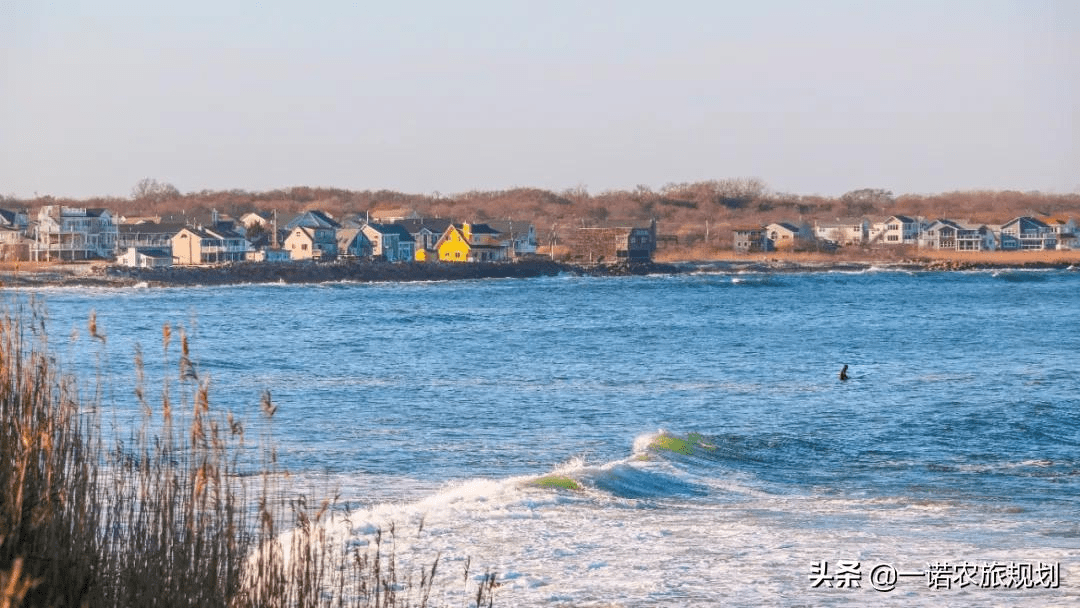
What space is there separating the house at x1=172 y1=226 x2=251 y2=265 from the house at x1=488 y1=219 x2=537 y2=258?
76.4 ft

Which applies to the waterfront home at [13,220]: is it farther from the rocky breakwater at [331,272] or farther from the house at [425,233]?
the house at [425,233]

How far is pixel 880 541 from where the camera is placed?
32.6 ft

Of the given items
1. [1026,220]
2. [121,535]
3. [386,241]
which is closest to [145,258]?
[386,241]

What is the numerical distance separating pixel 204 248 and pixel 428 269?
1698 centimetres

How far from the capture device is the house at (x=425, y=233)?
107250 millimetres

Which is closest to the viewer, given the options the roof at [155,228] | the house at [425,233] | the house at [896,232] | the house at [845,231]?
the roof at [155,228]

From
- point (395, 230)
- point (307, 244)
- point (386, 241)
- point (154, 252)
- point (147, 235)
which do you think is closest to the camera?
point (154, 252)

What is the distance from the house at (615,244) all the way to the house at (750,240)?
726 inches

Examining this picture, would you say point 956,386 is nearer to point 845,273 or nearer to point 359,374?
point 359,374

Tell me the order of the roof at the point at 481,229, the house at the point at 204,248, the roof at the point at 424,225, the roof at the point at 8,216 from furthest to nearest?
the roof at the point at 424,225 → the roof at the point at 481,229 → the roof at the point at 8,216 → the house at the point at 204,248

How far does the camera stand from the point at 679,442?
15.6 metres

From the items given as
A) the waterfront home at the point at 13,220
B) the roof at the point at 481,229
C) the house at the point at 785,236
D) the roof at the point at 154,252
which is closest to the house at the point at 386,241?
the roof at the point at 481,229

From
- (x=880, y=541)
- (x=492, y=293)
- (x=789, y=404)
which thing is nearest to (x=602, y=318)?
(x=492, y=293)

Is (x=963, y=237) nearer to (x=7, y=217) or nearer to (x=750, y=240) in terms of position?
(x=750, y=240)
